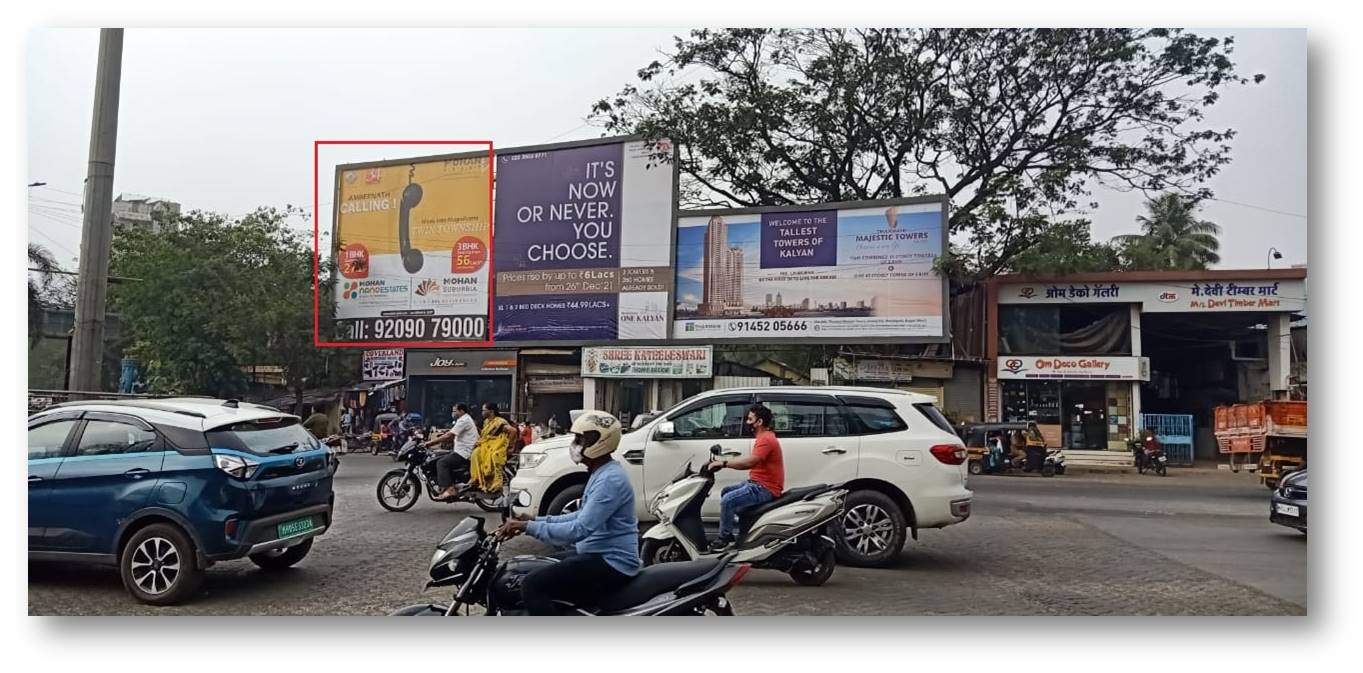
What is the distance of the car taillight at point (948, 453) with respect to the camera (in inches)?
270

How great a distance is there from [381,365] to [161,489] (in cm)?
235

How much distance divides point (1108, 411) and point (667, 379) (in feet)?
14.0

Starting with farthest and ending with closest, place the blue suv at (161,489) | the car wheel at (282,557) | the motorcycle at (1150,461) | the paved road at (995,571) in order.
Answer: the motorcycle at (1150,461) < the car wheel at (282,557) < the paved road at (995,571) < the blue suv at (161,489)

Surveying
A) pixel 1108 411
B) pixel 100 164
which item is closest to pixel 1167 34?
pixel 1108 411

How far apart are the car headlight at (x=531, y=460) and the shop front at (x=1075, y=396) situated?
17.8ft

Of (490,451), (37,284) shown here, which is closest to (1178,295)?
(490,451)

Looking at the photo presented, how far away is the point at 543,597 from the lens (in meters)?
4.04

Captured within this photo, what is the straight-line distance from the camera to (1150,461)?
834cm

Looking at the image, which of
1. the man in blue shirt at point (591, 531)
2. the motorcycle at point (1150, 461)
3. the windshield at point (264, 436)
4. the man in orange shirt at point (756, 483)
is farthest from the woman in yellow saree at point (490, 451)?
the motorcycle at point (1150, 461)

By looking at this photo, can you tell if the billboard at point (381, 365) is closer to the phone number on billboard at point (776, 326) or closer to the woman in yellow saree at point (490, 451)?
the woman in yellow saree at point (490, 451)

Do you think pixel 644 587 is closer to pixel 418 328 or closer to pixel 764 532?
pixel 764 532

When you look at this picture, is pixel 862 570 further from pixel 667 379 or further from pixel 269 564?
pixel 269 564

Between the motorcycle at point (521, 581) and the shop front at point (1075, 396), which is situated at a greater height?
the shop front at point (1075, 396)

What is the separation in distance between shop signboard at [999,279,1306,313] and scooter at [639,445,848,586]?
382cm
